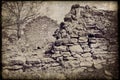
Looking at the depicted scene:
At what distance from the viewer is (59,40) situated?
5.56ft

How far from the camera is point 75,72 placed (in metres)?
1.68

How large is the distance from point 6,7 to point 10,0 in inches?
2.7

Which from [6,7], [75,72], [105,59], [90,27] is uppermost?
[6,7]

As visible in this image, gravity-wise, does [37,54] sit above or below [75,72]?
above

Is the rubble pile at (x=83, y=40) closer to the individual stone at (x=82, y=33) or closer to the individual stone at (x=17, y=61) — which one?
the individual stone at (x=82, y=33)

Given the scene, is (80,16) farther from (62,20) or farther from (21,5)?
(21,5)

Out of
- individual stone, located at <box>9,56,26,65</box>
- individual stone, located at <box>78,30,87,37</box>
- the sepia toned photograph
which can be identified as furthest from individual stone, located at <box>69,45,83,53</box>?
individual stone, located at <box>9,56,26,65</box>

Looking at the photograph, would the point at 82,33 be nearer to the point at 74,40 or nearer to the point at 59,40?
the point at 74,40

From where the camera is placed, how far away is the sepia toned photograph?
168 cm

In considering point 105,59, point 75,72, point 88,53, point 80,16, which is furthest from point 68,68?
point 80,16

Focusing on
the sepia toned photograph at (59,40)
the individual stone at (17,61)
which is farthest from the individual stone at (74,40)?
the individual stone at (17,61)

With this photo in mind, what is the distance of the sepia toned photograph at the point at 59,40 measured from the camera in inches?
66.2

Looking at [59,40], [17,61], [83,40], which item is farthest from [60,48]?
[17,61]

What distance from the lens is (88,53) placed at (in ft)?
5.53
